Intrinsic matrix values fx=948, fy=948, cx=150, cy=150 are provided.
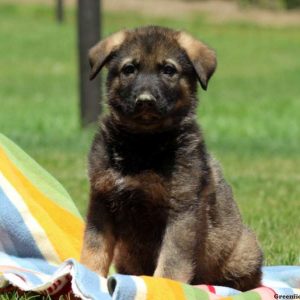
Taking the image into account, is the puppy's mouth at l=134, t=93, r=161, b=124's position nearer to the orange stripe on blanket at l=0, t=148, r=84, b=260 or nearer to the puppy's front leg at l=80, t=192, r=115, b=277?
the puppy's front leg at l=80, t=192, r=115, b=277

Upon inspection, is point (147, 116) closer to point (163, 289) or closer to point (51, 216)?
point (163, 289)

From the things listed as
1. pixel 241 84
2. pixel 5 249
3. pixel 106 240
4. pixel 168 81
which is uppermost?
pixel 168 81

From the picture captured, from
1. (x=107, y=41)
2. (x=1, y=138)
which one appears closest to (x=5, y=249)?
(x=1, y=138)

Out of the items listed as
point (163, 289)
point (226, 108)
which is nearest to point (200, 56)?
point (163, 289)

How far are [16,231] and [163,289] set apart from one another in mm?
1338

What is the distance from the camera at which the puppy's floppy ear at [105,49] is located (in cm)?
473

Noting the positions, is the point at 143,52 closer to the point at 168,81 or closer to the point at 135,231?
the point at 168,81

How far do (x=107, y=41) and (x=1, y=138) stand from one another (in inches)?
48.6

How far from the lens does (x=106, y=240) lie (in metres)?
4.58

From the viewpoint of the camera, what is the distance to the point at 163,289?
4.20 meters

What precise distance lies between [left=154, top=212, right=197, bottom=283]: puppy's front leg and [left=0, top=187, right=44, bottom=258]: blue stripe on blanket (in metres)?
1.08

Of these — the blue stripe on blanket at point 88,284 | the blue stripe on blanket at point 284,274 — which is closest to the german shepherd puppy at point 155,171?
the blue stripe on blanket at point 88,284

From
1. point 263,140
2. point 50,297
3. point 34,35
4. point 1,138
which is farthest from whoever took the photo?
point 34,35

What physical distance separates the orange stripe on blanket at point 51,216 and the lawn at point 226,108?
35cm
